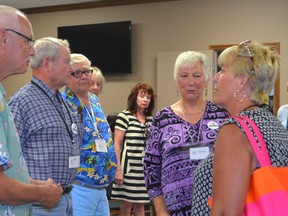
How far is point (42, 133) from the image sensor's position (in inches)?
82.9

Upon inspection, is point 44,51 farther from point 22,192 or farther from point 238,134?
point 238,134

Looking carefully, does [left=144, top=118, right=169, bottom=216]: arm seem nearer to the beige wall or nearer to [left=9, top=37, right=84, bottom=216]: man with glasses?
[left=9, top=37, right=84, bottom=216]: man with glasses

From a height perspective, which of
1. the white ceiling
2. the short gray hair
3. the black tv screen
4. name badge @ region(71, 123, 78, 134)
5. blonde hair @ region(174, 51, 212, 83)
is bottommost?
name badge @ region(71, 123, 78, 134)

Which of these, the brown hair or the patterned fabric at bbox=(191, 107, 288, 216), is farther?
the brown hair

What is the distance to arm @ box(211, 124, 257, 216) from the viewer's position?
1362 millimetres

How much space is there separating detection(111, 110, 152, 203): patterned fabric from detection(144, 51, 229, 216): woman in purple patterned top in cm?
215

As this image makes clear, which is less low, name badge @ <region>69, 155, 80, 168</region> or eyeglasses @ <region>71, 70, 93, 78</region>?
eyeglasses @ <region>71, 70, 93, 78</region>

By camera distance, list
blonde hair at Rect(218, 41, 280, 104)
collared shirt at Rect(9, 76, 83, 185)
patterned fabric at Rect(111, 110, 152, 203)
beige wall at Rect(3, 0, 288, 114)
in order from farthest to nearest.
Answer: beige wall at Rect(3, 0, 288, 114), patterned fabric at Rect(111, 110, 152, 203), collared shirt at Rect(9, 76, 83, 185), blonde hair at Rect(218, 41, 280, 104)

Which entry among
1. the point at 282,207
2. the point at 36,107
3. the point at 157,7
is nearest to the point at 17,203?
the point at 36,107

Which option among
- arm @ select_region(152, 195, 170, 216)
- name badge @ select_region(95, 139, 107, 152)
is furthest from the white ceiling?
arm @ select_region(152, 195, 170, 216)

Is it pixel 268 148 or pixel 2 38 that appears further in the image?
pixel 2 38

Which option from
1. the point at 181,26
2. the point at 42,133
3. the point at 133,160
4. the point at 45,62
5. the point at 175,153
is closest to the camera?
the point at 42,133

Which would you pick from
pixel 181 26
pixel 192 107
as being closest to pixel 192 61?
pixel 192 107

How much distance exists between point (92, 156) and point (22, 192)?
1204 mm
